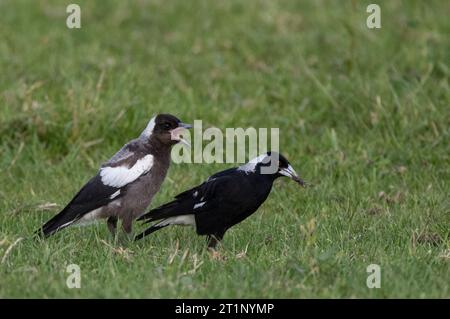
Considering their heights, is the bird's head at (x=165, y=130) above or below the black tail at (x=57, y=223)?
above

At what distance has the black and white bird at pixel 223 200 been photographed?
294 inches

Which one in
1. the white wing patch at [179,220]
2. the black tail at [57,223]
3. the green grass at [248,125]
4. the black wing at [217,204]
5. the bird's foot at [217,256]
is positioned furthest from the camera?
the white wing patch at [179,220]

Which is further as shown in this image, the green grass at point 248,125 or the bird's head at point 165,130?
the bird's head at point 165,130

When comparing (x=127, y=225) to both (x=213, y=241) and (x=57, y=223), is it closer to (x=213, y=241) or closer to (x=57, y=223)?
(x=57, y=223)

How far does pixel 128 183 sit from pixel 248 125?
3229 mm

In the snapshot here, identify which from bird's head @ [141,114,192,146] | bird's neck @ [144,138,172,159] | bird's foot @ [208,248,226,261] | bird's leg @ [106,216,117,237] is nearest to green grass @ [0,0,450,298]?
bird's foot @ [208,248,226,261]

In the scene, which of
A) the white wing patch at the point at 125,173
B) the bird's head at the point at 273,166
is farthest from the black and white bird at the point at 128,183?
the bird's head at the point at 273,166

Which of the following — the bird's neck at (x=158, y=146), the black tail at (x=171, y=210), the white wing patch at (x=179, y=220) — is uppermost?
the bird's neck at (x=158, y=146)

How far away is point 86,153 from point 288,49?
3694 mm

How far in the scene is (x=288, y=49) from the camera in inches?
501

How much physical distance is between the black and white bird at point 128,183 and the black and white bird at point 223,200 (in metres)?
0.23

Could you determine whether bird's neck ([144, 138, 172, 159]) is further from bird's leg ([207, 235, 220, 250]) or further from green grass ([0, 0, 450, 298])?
bird's leg ([207, 235, 220, 250])

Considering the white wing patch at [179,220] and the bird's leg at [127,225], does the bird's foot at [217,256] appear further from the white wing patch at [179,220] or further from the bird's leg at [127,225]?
the bird's leg at [127,225]

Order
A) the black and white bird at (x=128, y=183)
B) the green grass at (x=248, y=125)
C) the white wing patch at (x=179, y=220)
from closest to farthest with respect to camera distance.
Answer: the green grass at (x=248, y=125)
the white wing patch at (x=179, y=220)
the black and white bird at (x=128, y=183)
